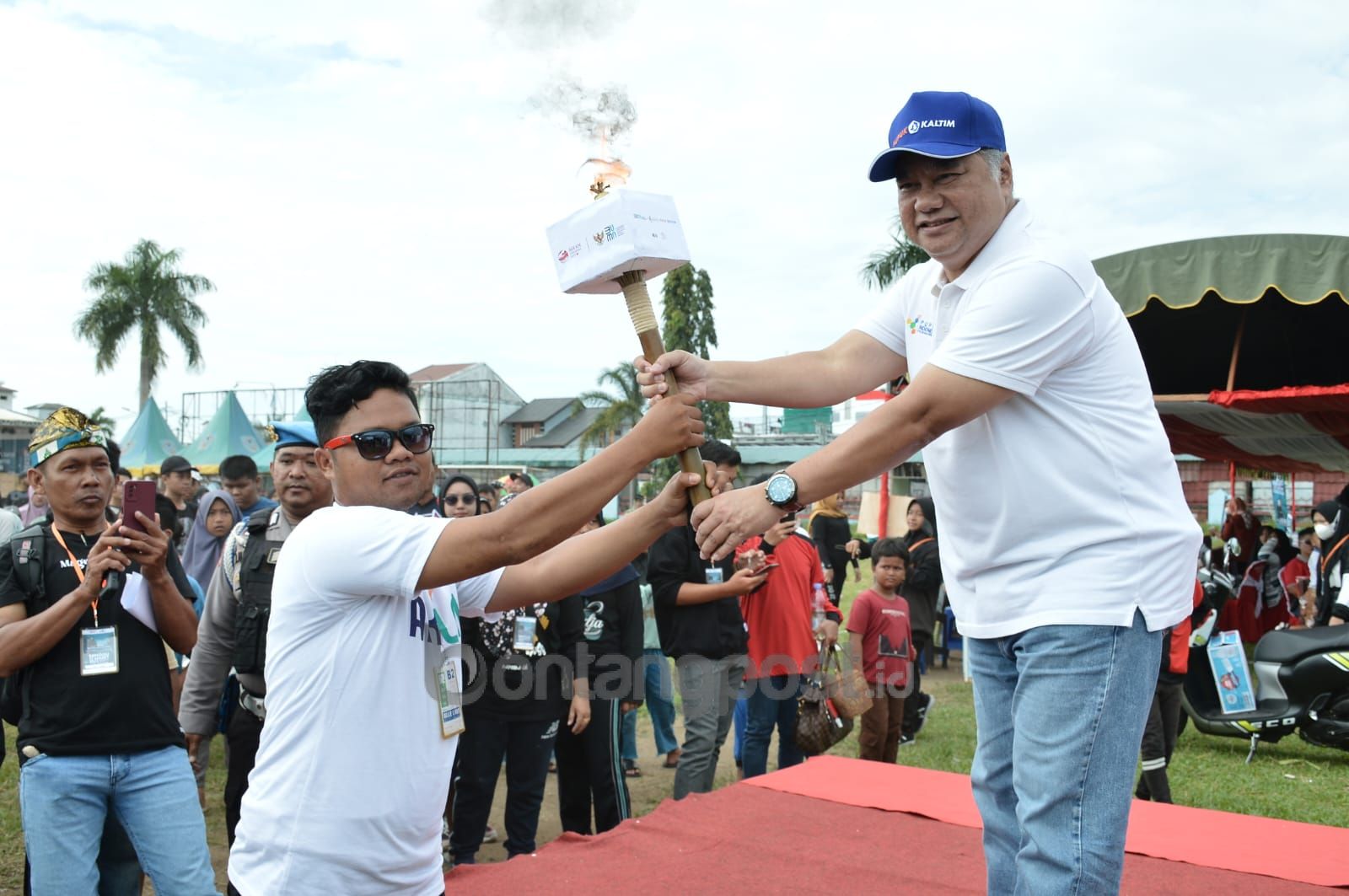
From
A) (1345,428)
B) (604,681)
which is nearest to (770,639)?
(604,681)

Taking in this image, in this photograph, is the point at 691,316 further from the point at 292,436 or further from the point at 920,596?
the point at 292,436

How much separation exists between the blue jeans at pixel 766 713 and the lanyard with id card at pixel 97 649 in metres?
3.67

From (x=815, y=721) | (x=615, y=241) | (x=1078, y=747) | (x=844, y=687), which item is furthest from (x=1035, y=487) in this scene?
(x=844, y=687)

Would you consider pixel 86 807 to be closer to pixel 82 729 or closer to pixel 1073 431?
pixel 82 729

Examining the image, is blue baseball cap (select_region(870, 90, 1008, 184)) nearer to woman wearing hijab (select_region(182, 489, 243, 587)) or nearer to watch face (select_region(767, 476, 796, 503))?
watch face (select_region(767, 476, 796, 503))

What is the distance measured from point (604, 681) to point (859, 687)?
1.79 metres

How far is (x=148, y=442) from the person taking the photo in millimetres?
23781

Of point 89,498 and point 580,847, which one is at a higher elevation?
point 89,498

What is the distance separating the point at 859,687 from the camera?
21.4ft

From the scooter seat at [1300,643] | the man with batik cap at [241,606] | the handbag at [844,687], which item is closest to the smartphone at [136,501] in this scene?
the man with batik cap at [241,606]

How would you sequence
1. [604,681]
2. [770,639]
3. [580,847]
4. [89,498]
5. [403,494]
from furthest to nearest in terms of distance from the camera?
[770,639], [604,681], [580,847], [89,498], [403,494]

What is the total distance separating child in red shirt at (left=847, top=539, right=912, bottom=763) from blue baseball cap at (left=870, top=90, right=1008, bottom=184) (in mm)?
4753

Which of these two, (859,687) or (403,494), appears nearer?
(403,494)

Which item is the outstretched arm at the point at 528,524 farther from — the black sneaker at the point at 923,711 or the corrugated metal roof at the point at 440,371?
the corrugated metal roof at the point at 440,371
